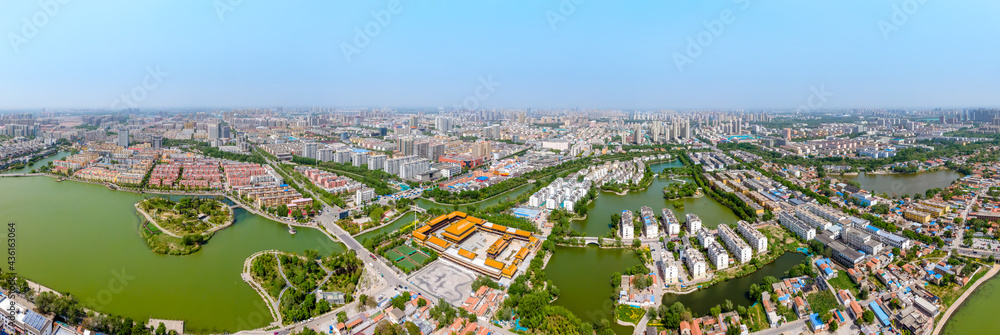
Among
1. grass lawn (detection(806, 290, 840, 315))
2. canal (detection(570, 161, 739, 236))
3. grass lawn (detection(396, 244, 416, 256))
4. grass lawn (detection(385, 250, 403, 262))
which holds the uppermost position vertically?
canal (detection(570, 161, 739, 236))

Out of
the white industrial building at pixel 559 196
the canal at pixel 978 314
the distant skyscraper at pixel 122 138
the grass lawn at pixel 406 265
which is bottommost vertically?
the canal at pixel 978 314

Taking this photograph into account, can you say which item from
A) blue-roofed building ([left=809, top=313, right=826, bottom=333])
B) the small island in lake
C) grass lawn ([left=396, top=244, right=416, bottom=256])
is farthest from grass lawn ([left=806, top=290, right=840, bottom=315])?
the small island in lake

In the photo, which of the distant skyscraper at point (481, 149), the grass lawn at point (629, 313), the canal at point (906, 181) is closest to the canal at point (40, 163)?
the distant skyscraper at point (481, 149)

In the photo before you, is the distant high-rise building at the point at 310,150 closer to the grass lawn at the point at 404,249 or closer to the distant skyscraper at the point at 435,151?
the distant skyscraper at the point at 435,151

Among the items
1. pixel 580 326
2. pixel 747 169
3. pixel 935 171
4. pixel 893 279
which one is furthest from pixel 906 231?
pixel 935 171

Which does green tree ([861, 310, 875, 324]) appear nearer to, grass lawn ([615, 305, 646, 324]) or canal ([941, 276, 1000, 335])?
canal ([941, 276, 1000, 335])

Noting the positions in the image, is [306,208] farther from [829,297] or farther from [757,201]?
[757,201]

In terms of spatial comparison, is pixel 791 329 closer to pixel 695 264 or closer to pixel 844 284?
pixel 695 264
